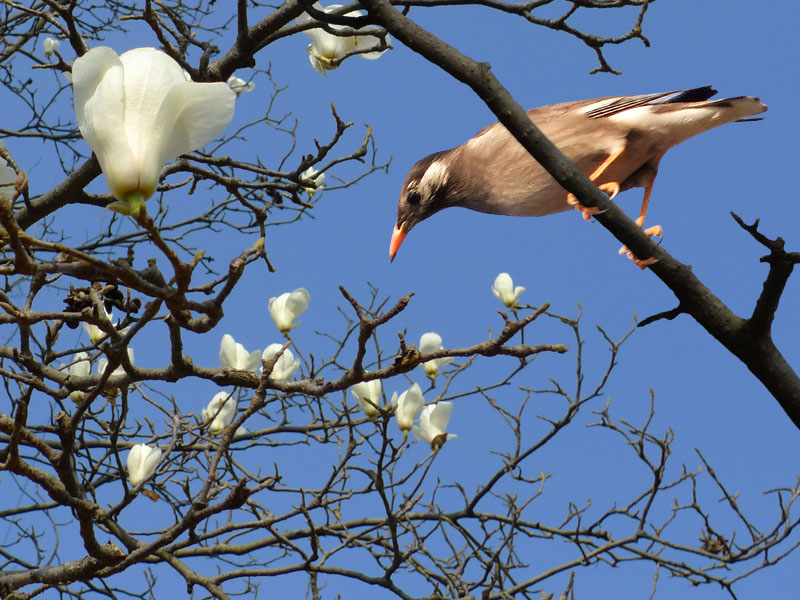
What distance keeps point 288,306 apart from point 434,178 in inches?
49.5

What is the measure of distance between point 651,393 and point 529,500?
1064mm

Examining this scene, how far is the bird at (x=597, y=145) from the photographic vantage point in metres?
3.82

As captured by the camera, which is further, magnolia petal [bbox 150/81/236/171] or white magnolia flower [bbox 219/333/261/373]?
white magnolia flower [bbox 219/333/261/373]

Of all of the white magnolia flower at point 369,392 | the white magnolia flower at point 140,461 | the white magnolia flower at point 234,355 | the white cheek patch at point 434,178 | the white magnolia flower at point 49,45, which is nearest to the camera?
the white magnolia flower at point 140,461

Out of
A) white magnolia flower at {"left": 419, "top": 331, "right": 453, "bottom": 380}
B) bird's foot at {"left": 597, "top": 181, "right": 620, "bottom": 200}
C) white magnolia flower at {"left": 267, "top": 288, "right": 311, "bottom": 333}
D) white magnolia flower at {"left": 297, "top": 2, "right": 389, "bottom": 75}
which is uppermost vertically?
white magnolia flower at {"left": 297, "top": 2, "right": 389, "bottom": 75}

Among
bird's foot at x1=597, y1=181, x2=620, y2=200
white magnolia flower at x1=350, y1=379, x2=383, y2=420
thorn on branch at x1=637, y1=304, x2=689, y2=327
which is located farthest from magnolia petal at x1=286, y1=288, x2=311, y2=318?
thorn on branch at x1=637, y1=304, x2=689, y2=327

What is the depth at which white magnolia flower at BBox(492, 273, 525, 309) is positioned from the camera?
5.38 metres

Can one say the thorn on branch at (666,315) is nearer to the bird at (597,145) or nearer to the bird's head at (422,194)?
the bird at (597,145)

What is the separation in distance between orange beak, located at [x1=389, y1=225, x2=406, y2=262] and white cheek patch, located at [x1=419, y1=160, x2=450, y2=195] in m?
0.28

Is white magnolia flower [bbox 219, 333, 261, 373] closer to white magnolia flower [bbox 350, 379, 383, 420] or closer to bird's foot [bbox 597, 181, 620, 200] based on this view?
white magnolia flower [bbox 350, 379, 383, 420]

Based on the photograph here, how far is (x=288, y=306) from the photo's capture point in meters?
3.96

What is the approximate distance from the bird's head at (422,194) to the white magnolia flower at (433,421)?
933 millimetres

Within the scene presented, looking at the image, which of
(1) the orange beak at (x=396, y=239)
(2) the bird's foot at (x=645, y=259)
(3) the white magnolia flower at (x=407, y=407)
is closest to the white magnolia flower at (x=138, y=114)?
(2) the bird's foot at (x=645, y=259)

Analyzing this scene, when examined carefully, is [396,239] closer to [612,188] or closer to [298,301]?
[298,301]
